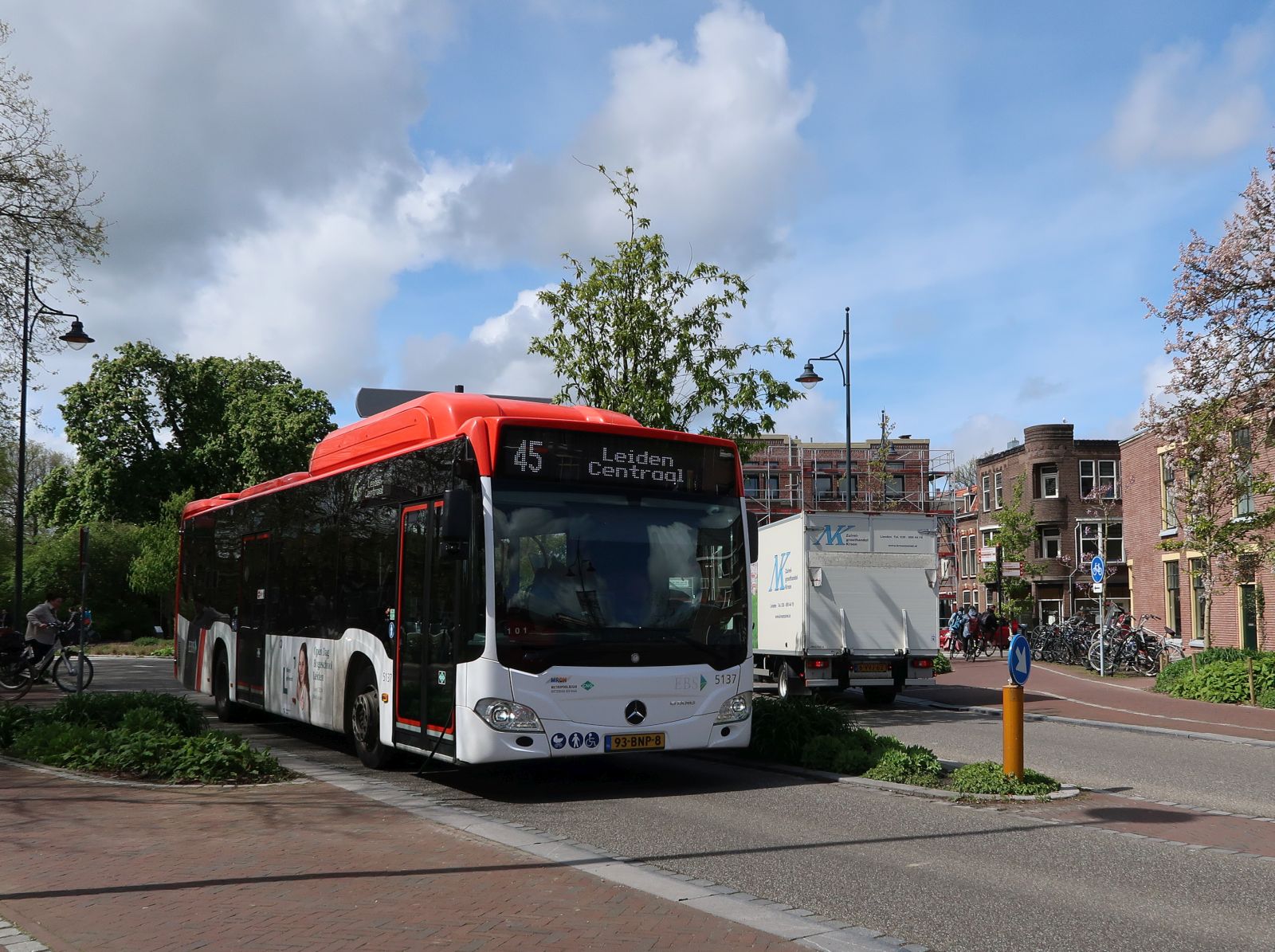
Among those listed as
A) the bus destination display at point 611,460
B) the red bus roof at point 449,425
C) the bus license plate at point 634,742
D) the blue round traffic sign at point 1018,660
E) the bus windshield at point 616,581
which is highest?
the red bus roof at point 449,425

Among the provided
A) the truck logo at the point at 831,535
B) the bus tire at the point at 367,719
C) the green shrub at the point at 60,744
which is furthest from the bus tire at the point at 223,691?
the truck logo at the point at 831,535

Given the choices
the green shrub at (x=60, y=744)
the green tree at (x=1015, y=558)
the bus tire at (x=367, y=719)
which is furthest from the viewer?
the green tree at (x=1015, y=558)

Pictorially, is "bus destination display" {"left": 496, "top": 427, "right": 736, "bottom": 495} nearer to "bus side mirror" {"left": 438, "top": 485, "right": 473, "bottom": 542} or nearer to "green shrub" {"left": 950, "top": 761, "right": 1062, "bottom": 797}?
"bus side mirror" {"left": 438, "top": 485, "right": 473, "bottom": 542}

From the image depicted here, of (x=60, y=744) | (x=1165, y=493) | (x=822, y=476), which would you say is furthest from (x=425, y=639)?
(x=822, y=476)

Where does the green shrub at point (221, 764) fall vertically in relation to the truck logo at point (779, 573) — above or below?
below

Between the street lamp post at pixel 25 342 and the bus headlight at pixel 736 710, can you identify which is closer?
the bus headlight at pixel 736 710

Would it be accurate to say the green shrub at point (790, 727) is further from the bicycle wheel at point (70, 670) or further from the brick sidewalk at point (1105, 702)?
the bicycle wheel at point (70, 670)

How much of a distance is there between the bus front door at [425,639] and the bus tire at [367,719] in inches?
24.9

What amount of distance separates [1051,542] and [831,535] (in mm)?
40740

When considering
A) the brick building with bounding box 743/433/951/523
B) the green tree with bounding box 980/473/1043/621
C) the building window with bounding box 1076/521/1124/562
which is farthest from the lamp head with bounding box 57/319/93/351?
the brick building with bounding box 743/433/951/523

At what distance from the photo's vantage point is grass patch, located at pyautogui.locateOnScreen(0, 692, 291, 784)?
10.7m

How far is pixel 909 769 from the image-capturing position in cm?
1089

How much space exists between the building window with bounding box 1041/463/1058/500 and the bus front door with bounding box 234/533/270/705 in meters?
47.4

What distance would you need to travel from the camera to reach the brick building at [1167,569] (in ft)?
92.9
